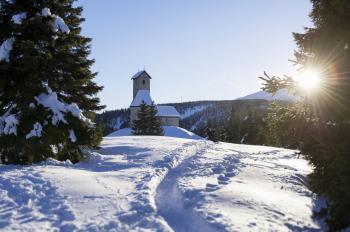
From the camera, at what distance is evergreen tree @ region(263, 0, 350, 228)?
834 cm

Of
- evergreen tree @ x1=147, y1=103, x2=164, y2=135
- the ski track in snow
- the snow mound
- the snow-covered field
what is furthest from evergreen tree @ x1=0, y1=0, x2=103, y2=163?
the snow mound

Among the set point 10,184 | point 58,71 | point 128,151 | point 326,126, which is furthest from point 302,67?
point 128,151

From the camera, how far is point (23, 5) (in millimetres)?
16734

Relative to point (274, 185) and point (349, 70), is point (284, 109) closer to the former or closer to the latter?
point (349, 70)

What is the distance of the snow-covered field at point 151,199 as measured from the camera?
839 cm

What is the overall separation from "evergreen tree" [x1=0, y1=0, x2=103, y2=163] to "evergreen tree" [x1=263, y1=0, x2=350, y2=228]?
8.85 m

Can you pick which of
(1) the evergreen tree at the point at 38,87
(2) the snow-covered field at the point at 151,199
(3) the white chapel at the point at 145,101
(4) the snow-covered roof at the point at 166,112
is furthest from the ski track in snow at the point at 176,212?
(4) the snow-covered roof at the point at 166,112

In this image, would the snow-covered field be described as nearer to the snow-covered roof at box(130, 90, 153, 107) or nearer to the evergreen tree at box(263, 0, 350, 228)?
the evergreen tree at box(263, 0, 350, 228)

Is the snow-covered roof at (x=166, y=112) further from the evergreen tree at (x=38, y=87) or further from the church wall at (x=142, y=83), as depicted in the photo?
the evergreen tree at (x=38, y=87)

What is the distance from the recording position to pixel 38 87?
15.7 metres

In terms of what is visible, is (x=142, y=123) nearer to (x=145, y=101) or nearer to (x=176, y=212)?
(x=145, y=101)

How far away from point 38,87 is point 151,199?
7.88 meters

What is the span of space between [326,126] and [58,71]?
40.0 ft

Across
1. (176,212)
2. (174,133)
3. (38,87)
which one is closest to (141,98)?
(174,133)
